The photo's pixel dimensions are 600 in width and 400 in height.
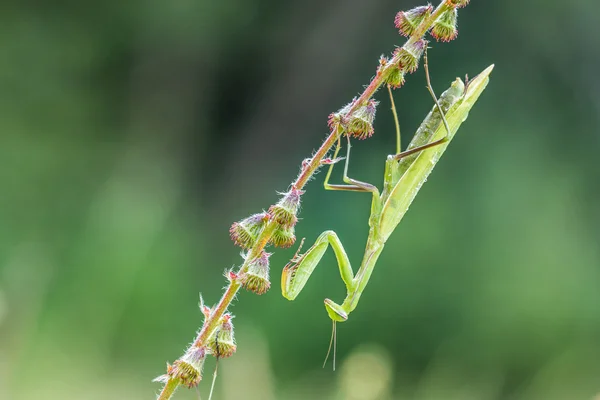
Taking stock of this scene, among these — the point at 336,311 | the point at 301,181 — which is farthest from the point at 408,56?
the point at 336,311

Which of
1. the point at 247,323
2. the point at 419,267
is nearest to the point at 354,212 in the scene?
the point at 419,267

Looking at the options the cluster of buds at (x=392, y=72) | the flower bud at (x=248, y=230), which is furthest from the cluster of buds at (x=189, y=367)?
the cluster of buds at (x=392, y=72)

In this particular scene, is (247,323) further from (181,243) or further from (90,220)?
(90,220)

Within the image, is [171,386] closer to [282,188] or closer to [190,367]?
[190,367]

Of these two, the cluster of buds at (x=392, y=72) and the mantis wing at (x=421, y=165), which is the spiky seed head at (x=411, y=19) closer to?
the cluster of buds at (x=392, y=72)

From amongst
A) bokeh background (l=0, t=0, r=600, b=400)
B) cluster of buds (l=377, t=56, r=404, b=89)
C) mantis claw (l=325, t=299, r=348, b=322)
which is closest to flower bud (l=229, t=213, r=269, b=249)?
cluster of buds (l=377, t=56, r=404, b=89)

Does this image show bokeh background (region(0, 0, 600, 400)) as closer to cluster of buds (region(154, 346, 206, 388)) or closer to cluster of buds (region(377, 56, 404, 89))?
cluster of buds (region(154, 346, 206, 388))
